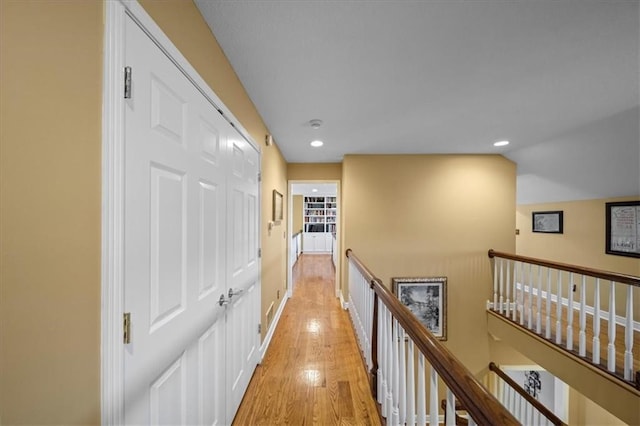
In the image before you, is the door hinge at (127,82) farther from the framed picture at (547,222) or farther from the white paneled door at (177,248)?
the framed picture at (547,222)

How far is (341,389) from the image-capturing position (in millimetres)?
1849

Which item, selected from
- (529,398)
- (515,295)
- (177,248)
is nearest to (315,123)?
(177,248)

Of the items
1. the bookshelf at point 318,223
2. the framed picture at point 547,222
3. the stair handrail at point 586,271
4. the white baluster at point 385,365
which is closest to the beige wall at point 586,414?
the stair handrail at point 586,271

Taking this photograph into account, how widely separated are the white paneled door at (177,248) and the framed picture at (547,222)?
5261mm

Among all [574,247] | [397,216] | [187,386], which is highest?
[397,216]

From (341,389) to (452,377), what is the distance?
1.42 meters

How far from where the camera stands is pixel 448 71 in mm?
1661

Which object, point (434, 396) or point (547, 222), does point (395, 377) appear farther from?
point (547, 222)

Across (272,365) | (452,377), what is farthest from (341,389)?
(452,377)

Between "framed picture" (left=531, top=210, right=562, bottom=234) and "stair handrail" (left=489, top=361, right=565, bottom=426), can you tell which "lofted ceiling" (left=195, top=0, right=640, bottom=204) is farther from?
"stair handrail" (left=489, top=361, right=565, bottom=426)

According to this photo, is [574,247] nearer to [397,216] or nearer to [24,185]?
[397,216]

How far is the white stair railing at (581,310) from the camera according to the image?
2.09m

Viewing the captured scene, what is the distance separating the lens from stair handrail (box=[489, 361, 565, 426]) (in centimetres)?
239

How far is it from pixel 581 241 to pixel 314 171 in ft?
14.3
